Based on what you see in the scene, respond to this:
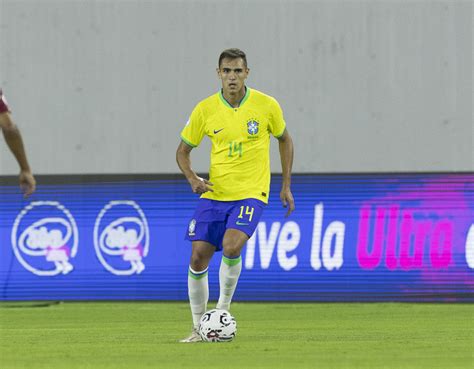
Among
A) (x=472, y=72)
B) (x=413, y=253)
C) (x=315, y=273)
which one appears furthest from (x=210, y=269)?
(x=472, y=72)

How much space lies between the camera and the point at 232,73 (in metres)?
→ 12.1

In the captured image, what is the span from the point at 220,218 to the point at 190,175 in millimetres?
472

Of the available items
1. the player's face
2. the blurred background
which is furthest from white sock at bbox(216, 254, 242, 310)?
the blurred background

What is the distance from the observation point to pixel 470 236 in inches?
664

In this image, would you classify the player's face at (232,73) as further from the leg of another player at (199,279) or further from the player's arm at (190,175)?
the leg of another player at (199,279)

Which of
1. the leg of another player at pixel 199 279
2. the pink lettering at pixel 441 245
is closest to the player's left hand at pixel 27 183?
the leg of another player at pixel 199 279

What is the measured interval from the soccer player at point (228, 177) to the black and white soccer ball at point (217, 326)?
33cm

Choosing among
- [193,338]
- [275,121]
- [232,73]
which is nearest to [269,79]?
[275,121]

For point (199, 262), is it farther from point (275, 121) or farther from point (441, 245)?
point (441, 245)

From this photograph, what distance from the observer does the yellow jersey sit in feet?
40.1

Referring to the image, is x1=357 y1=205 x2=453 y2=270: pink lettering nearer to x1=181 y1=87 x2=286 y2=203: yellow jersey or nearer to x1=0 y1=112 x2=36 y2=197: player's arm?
x1=181 y1=87 x2=286 y2=203: yellow jersey

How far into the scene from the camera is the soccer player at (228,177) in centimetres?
1210

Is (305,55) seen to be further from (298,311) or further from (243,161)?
(243,161)

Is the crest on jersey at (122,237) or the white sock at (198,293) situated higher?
the white sock at (198,293)
